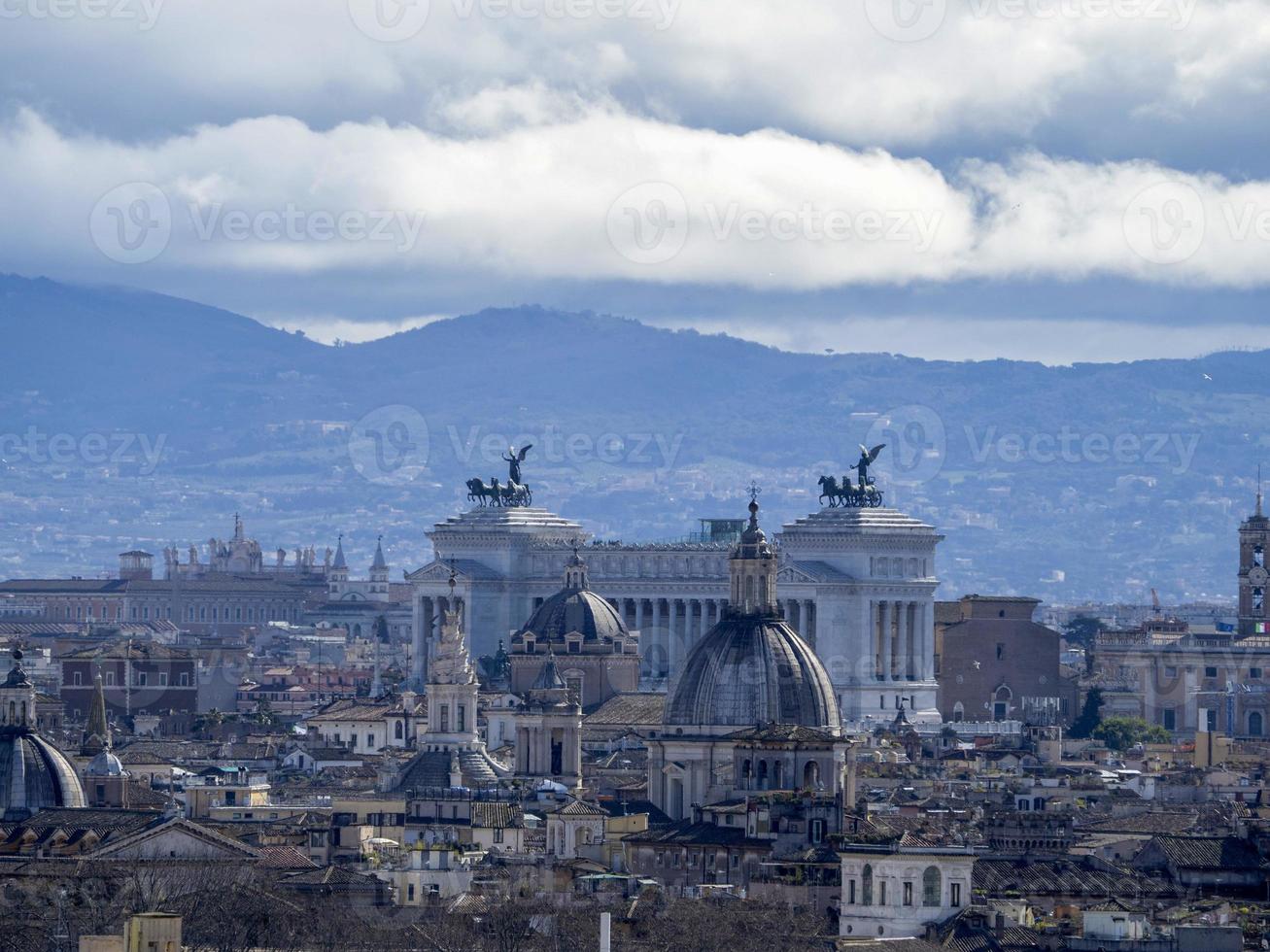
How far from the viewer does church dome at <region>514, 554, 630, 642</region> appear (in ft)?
583

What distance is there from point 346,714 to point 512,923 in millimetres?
86813

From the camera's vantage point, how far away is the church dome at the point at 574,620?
583 feet

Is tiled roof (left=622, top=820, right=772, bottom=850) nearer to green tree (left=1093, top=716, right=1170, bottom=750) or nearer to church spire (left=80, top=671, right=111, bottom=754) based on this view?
church spire (left=80, top=671, right=111, bottom=754)

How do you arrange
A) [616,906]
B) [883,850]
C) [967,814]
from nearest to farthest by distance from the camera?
[883,850], [616,906], [967,814]

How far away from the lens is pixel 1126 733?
193 meters

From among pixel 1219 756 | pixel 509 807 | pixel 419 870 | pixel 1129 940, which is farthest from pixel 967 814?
pixel 1219 756

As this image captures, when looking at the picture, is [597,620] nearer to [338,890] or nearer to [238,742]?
[238,742]

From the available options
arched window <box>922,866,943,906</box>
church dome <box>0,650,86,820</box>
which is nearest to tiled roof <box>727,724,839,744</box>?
church dome <box>0,650,86,820</box>

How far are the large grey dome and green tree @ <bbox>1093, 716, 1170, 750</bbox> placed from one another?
6101 cm

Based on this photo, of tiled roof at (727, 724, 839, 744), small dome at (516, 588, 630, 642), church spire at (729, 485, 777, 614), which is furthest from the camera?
small dome at (516, 588, 630, 642)

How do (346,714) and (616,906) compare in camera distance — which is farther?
(346,714)

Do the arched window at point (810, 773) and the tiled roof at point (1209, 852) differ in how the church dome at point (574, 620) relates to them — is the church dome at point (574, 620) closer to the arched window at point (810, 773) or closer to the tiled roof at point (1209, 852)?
the arched window at point (810, 773)

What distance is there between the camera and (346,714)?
180750 millimetres

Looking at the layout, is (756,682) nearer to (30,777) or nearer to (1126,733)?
(30,777)
